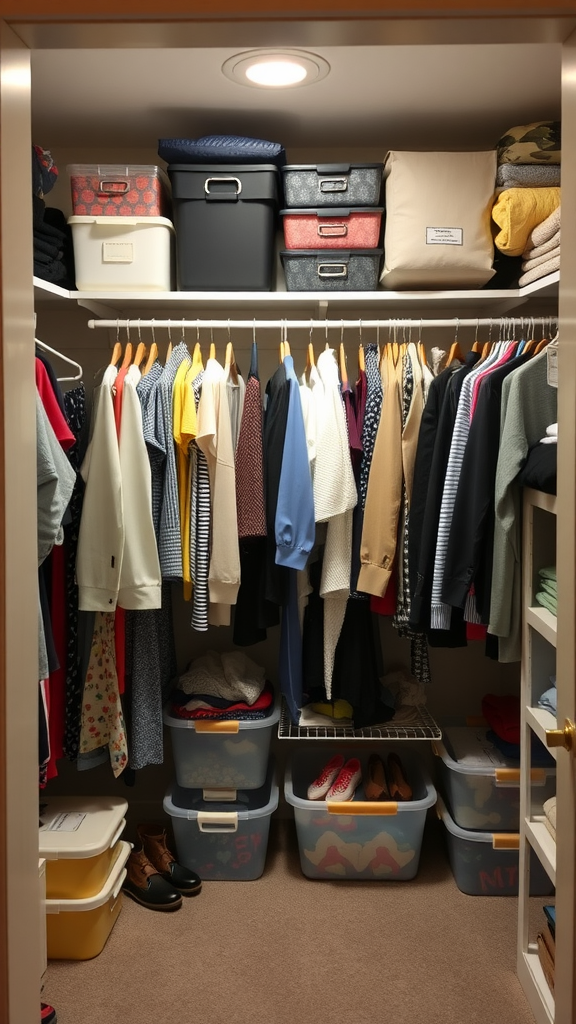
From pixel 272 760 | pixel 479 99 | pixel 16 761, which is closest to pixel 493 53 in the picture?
pixel 479 99

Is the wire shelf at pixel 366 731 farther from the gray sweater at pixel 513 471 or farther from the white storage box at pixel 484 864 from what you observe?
the gray sweater at pixel 513 471

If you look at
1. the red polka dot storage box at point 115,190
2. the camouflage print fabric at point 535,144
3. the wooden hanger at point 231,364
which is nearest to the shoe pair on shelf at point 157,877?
the wooden hanger at point 231,364

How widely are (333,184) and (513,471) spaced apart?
111 centimetres

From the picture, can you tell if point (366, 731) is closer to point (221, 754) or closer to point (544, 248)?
point (221, 754)

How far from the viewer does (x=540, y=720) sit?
205cm

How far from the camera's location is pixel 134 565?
7.92ft

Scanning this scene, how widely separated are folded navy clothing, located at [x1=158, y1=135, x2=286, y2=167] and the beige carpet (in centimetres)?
→ 226

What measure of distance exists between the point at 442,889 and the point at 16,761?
1.91 meters

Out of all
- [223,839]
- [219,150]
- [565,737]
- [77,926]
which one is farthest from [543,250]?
[77,926]

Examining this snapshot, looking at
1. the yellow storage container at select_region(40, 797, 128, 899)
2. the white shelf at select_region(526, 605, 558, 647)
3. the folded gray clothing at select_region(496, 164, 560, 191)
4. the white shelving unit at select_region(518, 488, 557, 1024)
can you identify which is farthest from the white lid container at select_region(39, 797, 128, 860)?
the folded gray clothing at select_region(496, 164, 560, 191)

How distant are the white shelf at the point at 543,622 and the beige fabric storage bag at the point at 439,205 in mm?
1119

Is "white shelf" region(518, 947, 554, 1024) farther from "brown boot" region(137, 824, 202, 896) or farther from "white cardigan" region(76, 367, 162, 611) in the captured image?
"white cardigan" region(76, 367, 162, 611)

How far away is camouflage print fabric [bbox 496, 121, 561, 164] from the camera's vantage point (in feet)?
8.43

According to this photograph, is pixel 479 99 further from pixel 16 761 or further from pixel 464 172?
pixel 16 761
